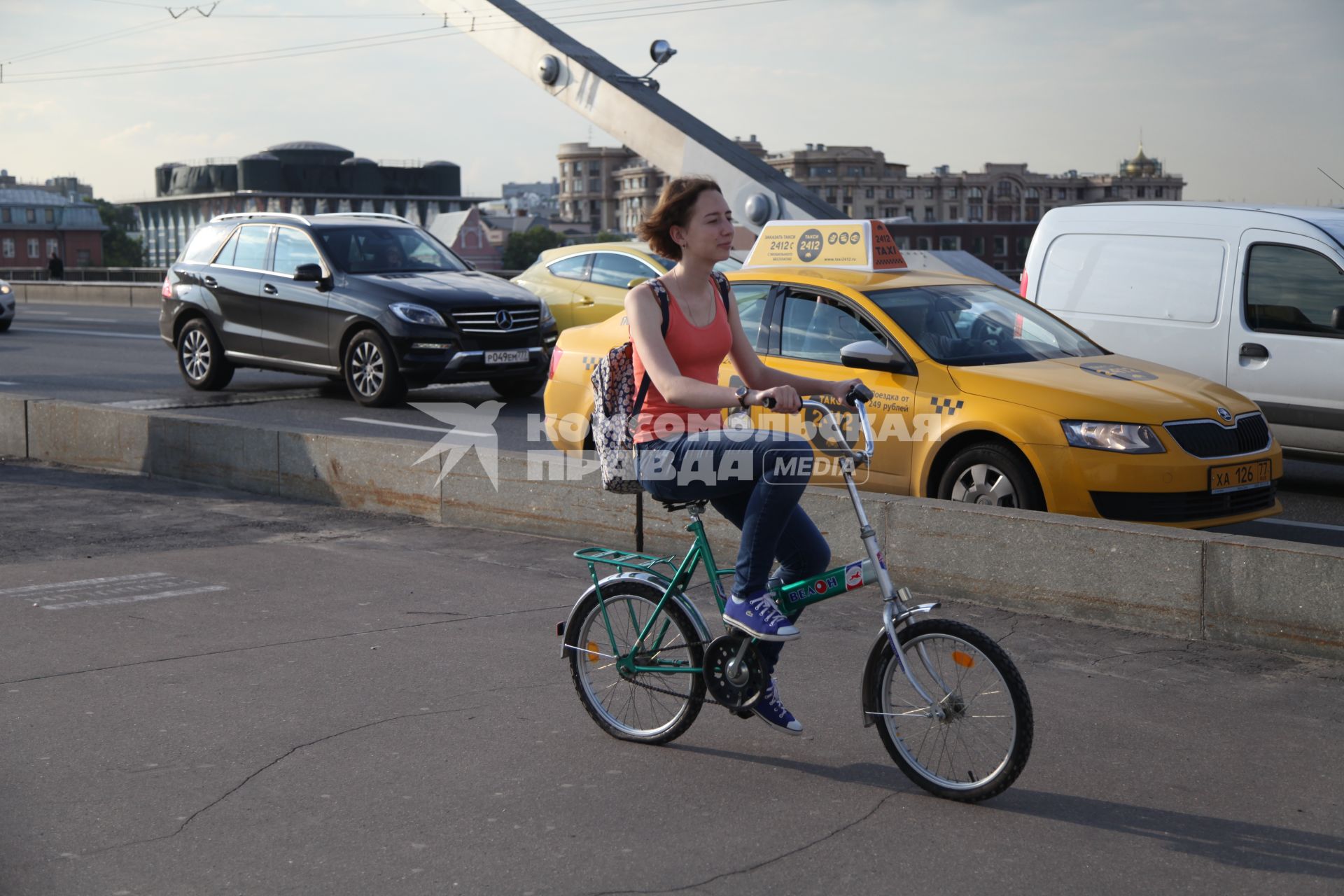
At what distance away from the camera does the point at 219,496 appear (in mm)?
9609

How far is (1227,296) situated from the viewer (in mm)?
9492

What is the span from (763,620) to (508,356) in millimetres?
10109

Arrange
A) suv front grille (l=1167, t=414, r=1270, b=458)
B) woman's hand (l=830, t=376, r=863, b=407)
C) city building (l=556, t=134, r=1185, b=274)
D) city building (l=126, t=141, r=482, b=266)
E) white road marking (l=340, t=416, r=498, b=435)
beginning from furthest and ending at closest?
city building (l=126, t=141, r=482, b=266)
city building (l=556, t=134, r=1185, b=274)
white road marking (l=340, t=416, r=498, b=435)
suv front grille (l=1167, t=414, r=1270, b=458)
woman's hand (l=830, t=376, r=863, b=407)

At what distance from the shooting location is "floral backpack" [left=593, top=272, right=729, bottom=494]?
4422mm

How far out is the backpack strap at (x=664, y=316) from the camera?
4.33 metres

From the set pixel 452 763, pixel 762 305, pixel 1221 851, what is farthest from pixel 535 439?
pixel 1221 851

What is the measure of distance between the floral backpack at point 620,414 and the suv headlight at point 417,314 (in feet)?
31.2

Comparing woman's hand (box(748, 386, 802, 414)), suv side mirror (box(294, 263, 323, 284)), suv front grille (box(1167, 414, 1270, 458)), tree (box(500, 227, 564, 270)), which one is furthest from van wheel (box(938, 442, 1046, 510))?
tree (box(500, 227, 564, 270))

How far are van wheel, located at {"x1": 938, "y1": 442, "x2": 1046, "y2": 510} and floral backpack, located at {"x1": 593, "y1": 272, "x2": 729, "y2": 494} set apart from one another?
3.07 meters

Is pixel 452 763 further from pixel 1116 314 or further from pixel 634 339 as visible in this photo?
pixel 1116 314

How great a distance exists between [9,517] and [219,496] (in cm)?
126

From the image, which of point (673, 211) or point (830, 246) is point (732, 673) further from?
point (830, 246)

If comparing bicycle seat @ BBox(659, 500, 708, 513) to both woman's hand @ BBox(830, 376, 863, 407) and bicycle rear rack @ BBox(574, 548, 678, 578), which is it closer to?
bicycle rear rack @ BBox(574, 548, 678, 578)

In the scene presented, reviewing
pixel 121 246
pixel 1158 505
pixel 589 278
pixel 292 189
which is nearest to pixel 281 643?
pixel 1158 505
